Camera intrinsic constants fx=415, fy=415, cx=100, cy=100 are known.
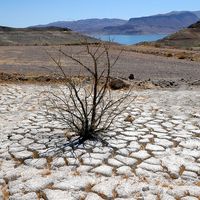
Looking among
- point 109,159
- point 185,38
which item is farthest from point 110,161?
point 185,38

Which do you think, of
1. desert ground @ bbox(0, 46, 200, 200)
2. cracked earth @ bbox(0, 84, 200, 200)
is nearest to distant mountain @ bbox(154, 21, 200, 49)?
desert ground @ bbox(0, 46, 200, 200)

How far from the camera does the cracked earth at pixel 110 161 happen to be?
14.0 feet

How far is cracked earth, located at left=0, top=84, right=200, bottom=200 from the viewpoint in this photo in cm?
427

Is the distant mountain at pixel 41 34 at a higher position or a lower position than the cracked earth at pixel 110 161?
higher

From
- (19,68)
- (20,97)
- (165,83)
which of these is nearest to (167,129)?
(20,97)

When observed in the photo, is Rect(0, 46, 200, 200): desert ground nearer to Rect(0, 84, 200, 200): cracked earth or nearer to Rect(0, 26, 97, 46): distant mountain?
Rect(0, 84, 200, 200): cracked earth

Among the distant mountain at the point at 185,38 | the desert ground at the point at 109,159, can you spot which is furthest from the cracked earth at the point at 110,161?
the distant mountain at the point at 185,38

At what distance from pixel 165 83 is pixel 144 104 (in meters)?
3.66

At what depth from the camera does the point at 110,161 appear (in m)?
5.07

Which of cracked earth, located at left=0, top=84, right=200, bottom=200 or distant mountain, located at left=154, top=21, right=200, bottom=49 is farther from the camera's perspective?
distant mountain, located at left=154, top=21, right=200, bottom=49

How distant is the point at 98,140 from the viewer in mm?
5867

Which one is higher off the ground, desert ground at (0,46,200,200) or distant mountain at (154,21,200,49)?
distant mountain at (154,21,200,49)

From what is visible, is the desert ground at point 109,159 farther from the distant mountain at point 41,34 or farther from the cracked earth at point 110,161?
the distant mountain at point 41,34

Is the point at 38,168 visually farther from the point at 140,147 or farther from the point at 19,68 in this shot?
the point at 19,68
